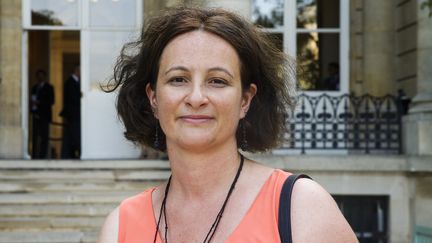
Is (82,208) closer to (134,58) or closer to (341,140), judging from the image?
(341,140)

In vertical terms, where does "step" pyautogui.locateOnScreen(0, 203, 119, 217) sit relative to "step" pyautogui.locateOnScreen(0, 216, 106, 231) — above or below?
above

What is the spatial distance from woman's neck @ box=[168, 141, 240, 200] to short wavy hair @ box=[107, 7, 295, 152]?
7.4 inches

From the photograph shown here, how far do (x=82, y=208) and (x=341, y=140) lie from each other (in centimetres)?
363

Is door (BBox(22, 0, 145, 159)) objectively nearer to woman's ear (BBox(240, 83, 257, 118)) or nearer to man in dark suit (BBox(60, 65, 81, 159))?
man in dark suit (BBox(60, 65, 81, 159))

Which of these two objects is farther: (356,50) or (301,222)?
(356,50)

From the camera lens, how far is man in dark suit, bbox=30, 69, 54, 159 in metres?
14.1

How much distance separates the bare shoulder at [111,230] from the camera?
2.17 m

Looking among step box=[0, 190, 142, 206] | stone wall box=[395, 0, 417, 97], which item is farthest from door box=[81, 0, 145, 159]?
stone wall box=[395, 0, 417, 97]

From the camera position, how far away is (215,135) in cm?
199

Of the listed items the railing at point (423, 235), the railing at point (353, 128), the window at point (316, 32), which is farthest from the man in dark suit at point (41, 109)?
the railing at point (423, 235)

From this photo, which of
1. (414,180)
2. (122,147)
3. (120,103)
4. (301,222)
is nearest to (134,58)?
(120,103)

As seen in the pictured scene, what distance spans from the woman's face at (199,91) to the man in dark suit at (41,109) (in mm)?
12397

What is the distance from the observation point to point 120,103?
243cm

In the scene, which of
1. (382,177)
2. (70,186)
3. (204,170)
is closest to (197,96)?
(204,170)
